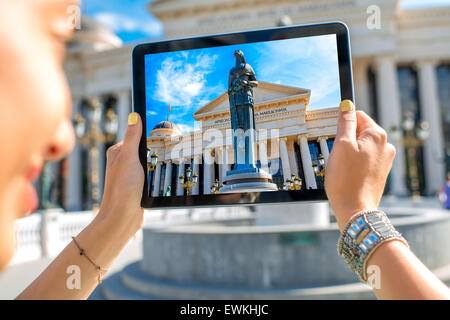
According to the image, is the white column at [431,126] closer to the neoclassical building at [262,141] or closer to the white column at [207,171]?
the neoclassical building at [262,141]

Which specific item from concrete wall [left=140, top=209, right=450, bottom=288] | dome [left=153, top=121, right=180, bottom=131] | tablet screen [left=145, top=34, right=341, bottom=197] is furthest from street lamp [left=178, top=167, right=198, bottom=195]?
concrete wall [left=140, top=209, right=450, bottom=288]

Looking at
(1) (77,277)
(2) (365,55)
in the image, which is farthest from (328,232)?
(2) (365,55)

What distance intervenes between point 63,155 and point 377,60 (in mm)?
34922

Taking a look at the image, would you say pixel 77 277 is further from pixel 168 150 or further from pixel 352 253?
pixel 352 253

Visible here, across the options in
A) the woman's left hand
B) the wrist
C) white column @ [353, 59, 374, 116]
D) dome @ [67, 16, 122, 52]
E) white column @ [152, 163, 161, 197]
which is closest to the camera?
the wrist

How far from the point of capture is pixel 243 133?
157cm

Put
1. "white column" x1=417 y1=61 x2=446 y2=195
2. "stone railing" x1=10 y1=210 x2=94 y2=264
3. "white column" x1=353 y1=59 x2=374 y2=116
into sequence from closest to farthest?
"stone railing" x1=10 y1=210 x2=94 y2=264 < "white column" x1=417 y1=61 x2=446 y2=195 < "white column" x1=353 y1=59 x2=374 y2=116

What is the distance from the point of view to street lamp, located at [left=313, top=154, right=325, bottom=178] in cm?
153

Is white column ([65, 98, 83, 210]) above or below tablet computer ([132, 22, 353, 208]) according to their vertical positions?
above

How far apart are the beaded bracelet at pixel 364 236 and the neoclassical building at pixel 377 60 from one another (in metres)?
28.6

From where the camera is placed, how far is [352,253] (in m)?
1.15

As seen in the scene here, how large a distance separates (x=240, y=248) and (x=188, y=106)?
4.36 meters

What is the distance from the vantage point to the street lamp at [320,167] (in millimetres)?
1530

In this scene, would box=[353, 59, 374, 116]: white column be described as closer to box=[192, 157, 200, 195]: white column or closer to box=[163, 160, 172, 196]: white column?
box=[192, 157, 200, 195]: white column
